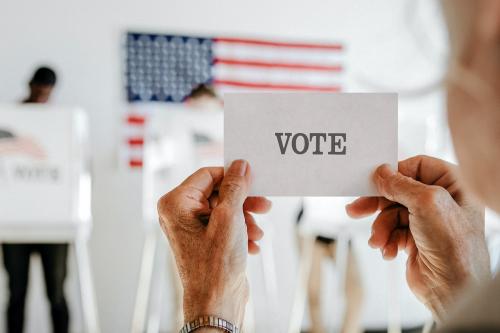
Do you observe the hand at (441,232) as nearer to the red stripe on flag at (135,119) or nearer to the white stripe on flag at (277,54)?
the red stripe on flag at (135,119)

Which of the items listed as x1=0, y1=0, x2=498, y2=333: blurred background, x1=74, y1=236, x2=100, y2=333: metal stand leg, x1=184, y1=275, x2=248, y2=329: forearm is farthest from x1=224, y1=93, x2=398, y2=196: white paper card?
x1=0, y1=0, x2=498, y2=333: blurred background

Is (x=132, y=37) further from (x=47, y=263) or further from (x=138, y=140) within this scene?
(x=47, y=263)

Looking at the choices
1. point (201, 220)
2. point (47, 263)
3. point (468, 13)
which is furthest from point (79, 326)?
point (468, 13)

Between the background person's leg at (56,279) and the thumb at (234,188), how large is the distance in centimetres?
204

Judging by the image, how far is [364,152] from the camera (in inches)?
33.7

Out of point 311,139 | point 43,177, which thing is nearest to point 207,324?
point 311,139

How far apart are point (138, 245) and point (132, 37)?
122 centimetres

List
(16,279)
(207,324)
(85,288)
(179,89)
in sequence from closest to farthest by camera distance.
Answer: (207,324), (16,279), (85,288), (179,89)

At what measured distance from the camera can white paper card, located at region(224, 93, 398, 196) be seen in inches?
33.3

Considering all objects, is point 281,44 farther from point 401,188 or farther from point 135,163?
point 401,188

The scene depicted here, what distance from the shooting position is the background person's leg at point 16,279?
263 cm

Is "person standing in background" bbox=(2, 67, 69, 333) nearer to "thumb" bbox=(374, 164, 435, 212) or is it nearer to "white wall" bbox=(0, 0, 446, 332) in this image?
"white wall" bbox=(0, 0, 446, 332)

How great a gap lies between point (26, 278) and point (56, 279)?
A: 143 millimetres

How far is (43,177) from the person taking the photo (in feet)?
7.72
